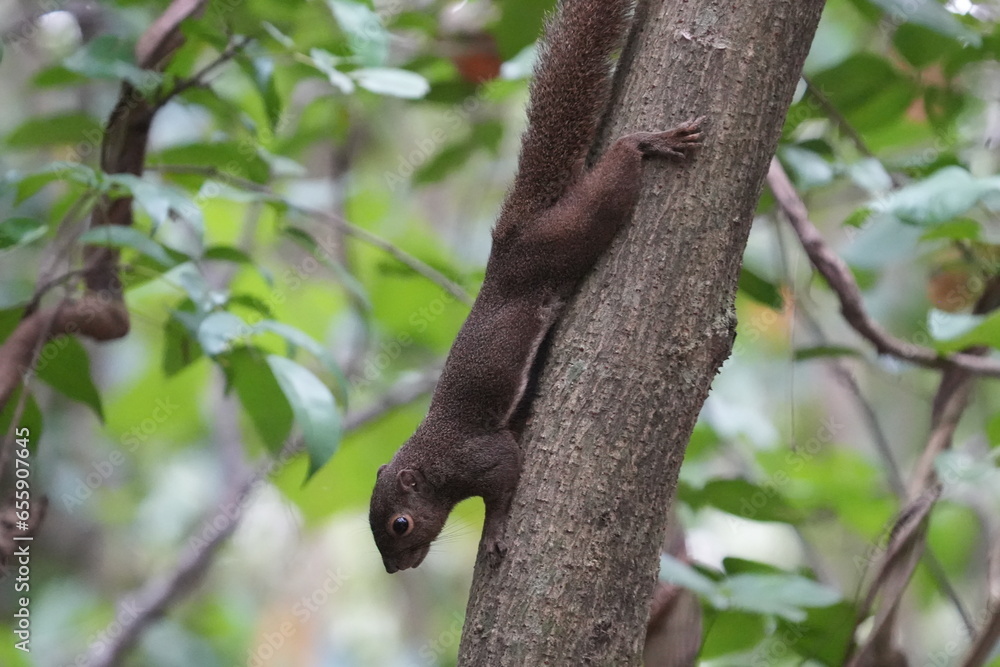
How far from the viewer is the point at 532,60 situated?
285cm

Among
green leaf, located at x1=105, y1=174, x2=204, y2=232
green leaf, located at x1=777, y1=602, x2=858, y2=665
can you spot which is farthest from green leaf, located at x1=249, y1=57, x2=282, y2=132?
green leaf, located at x1=777, y1=602, x2=858, y2=665

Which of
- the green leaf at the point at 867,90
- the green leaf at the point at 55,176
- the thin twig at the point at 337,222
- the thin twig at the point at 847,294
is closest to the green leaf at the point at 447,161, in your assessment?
the thin twig at the point at 337,222

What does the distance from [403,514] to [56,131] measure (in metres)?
1.71

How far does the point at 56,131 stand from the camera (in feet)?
9.62

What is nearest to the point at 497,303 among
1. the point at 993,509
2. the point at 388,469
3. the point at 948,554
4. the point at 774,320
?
the point at 388,469

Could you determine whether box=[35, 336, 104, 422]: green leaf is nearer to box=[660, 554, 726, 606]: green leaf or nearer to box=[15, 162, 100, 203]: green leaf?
box=[15, 162, 100, 203]: green leaf

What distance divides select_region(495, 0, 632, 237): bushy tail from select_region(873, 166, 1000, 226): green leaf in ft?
2.68

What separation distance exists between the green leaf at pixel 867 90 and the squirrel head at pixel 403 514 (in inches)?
72.6

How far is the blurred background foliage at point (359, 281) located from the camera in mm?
2471

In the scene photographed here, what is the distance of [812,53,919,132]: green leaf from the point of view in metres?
2.98

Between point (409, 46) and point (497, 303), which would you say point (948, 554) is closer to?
point (497, 303)

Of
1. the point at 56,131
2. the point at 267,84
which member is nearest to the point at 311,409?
the point at 267,84

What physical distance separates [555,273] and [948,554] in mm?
3260

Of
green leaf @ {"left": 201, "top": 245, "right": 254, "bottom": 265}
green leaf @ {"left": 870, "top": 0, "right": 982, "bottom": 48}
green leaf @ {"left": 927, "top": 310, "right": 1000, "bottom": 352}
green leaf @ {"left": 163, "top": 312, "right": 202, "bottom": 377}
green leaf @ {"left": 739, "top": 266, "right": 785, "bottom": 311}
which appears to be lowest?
green leaf @ {"left": 163, "top": 312, "right": 202, "bottom": 377}
